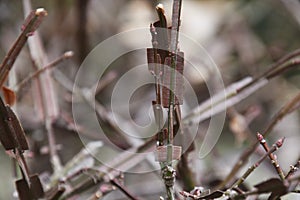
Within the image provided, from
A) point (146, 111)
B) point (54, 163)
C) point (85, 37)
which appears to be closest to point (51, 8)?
point (85, 37)

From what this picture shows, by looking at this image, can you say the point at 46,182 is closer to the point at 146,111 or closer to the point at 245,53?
the point at 146,111

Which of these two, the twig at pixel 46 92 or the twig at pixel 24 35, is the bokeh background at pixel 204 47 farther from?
the twig at pixel 24 35

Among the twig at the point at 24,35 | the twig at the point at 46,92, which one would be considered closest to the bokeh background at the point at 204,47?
the twig at the point at 46,92

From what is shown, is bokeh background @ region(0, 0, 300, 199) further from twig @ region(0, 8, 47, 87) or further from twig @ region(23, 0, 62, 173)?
twig @ region(0, 8, 47, 87)

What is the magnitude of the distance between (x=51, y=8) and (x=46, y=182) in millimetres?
732

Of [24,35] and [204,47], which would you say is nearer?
[24,35]

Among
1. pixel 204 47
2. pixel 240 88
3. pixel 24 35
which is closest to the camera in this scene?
pixel 24 35

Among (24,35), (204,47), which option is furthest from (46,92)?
(204,47)

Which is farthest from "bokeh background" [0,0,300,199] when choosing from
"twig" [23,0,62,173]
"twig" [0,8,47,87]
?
"twig" [0,8,47,87]

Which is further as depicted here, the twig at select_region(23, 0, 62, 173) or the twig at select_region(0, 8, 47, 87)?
the twig at select_region(23, 0, 62, 173)

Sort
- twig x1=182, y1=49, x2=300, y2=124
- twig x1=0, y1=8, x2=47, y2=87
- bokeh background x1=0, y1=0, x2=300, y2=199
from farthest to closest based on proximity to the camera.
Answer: bokeh background x1=0, y1=0, x2=300, y2=199 < twig x1=182, y1=49, x2=300, y2=124 < twig x1=0, y1=8, x2=47, y2=87

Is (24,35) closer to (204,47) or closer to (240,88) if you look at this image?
(240,88)

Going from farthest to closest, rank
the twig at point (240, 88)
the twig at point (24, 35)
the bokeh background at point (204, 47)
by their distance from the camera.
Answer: the bokeh background at point (204, 47) < the twig at point (240, 88) < the twig at point (24, 35)

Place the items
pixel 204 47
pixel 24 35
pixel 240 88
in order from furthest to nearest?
pixel 204 47 < pixel 240 88 < pixel 24 35
